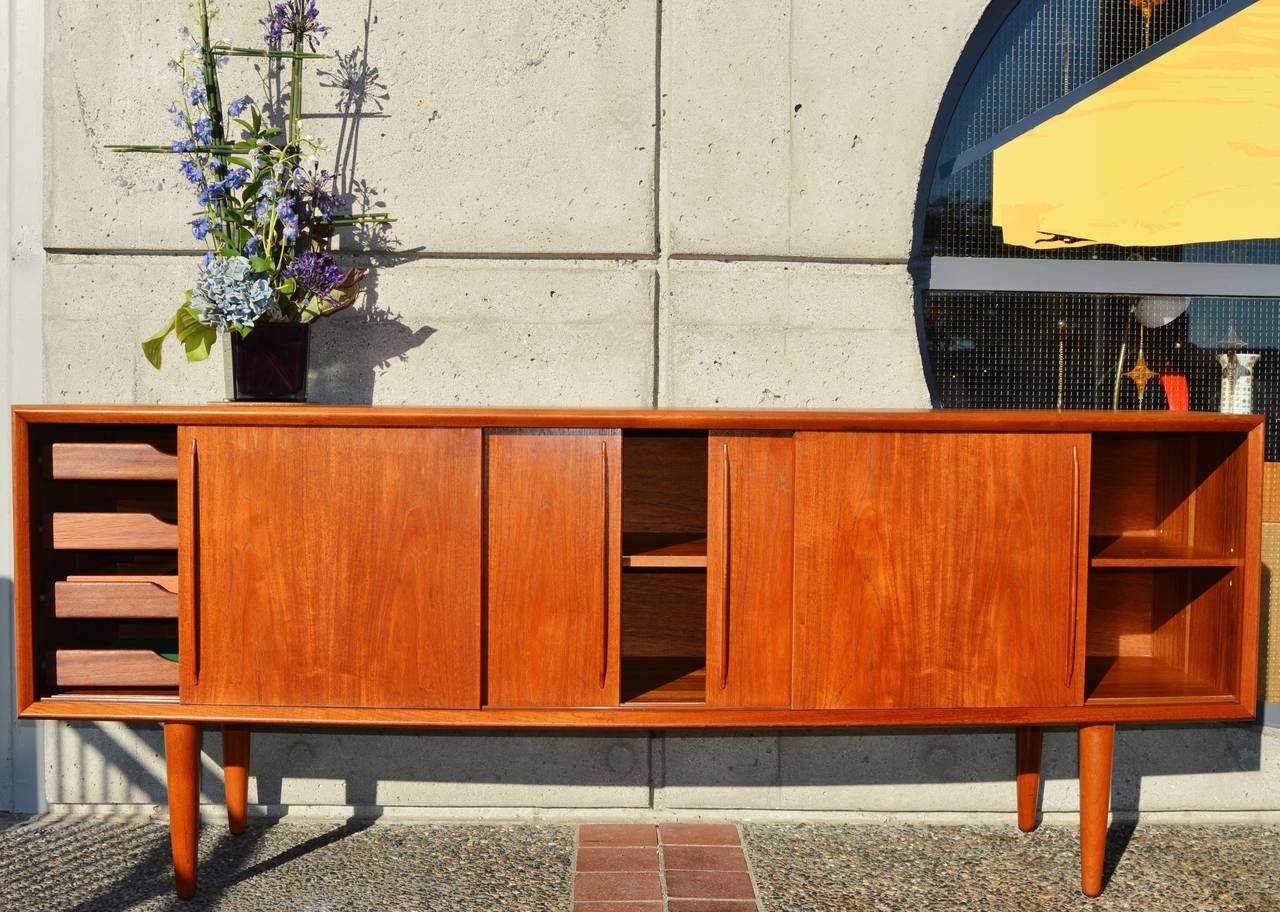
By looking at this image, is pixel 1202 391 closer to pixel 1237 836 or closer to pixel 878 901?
pixel 1237 836

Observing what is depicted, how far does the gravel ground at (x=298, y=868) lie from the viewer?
247 centimetres

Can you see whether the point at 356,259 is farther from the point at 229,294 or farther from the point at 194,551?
the point at 194,551

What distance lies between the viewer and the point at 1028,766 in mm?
2850

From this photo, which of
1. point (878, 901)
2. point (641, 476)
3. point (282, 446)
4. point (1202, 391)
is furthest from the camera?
point (1202, 391)

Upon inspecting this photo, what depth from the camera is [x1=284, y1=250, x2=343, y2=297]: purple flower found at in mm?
2635

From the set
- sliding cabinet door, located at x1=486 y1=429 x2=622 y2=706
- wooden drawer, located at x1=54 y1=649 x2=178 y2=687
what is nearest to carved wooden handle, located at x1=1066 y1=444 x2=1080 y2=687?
sliding cabinet door, located at x1=486 y1=429 x2=622 y2=706

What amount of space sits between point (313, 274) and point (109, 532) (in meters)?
0.82

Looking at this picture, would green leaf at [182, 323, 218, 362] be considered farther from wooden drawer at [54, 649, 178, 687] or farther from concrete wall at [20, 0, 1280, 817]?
wooden drawer at [54, 649, 178, 687]

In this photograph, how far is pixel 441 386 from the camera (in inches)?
116

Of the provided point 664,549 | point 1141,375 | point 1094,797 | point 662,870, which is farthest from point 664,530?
point 1141,375

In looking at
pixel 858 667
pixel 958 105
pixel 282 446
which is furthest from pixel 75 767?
pixel 958 105

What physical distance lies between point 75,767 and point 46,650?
797 mm

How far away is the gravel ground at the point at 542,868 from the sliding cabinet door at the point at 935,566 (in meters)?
0.58

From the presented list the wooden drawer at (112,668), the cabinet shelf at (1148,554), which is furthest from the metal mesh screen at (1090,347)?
the wooden drawer at (112,668)
